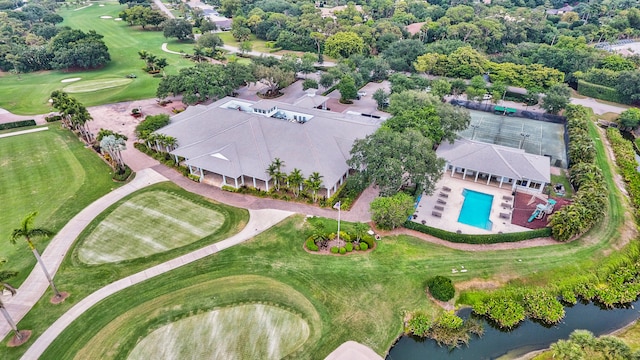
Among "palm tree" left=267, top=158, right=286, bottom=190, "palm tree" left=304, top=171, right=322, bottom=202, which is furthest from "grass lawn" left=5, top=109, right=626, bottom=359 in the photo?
"palm tree" left=267, top=158, right=286, bottom=190

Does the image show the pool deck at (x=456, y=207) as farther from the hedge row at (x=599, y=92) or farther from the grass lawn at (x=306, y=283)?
the hedge row at (x=599, y=92)

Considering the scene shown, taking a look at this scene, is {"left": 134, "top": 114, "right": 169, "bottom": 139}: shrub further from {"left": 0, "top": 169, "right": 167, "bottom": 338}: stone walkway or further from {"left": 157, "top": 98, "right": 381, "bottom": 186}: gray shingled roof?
{"left": 0, "top": 169, "right": 167, "bottom": 338}: stone walkway

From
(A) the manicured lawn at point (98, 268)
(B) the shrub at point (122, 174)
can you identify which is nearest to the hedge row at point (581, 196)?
(A) the manicured lawn at point (98, 268)

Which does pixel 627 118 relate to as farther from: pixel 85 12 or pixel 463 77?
pixel 85 12

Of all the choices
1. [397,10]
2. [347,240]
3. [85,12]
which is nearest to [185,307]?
[347,240]

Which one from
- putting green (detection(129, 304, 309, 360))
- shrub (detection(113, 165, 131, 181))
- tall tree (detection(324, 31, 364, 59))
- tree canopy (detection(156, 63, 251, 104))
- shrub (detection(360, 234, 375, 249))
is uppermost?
tall tree (detection(324, 31, 364, 59))

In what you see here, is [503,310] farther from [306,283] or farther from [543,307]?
[306,283]

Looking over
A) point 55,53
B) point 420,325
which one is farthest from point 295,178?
point 55,53
